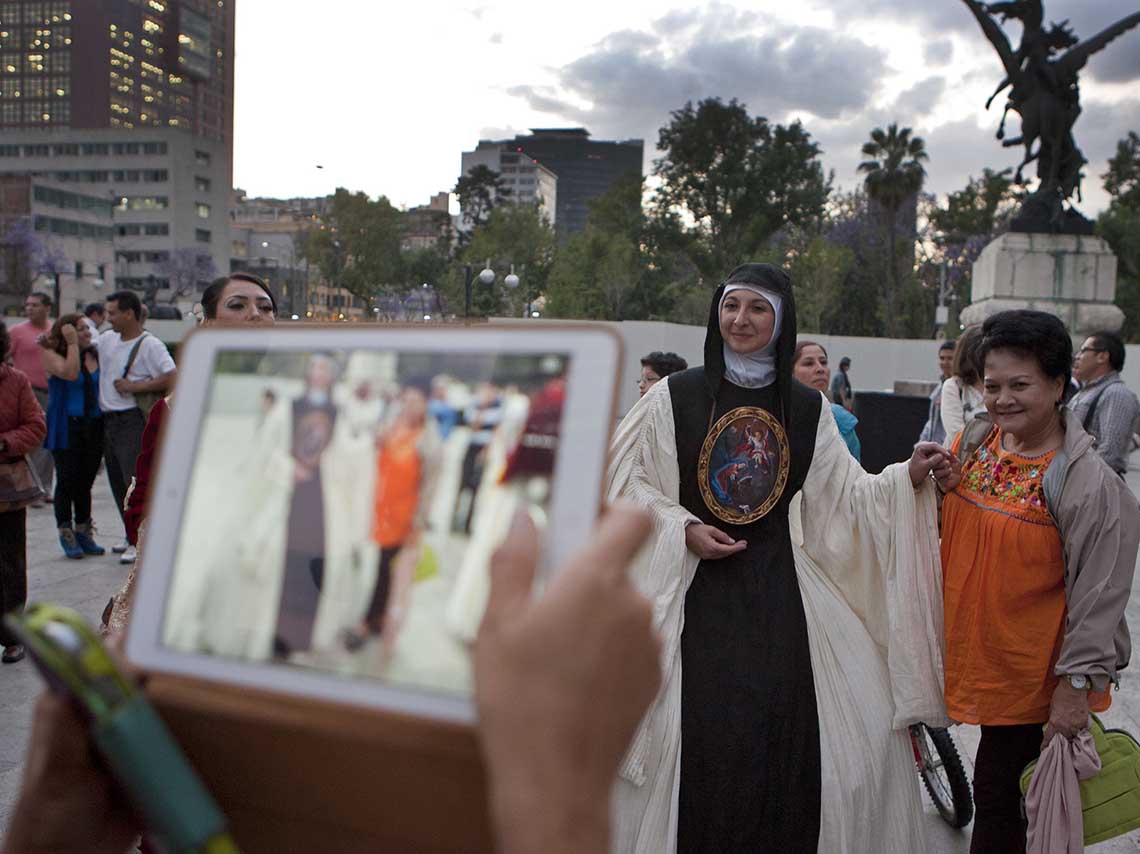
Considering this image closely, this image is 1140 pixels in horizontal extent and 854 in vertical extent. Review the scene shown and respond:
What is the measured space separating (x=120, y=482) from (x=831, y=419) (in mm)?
5677

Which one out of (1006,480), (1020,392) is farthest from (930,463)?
(1020,392)

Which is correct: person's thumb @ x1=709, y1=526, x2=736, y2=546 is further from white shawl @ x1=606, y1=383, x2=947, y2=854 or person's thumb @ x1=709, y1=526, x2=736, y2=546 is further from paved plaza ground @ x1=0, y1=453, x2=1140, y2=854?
paved plaza ground @ x1=0, y1=453, x2=1140, y2=854

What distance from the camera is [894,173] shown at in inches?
1620

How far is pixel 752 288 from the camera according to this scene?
2.90m

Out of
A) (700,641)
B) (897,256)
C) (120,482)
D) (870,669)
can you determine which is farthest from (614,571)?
→ (897,256)

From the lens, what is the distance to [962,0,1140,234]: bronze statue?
39.9 ft

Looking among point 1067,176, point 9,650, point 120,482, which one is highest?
point 1067,176

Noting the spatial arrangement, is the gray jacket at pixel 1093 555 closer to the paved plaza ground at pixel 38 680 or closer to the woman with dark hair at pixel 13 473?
the paved plaza ground at pixel 38 680

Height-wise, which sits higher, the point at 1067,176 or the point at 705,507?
the point at 1067,176

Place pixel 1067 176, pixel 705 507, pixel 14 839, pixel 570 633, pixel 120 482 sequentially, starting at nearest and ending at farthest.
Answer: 1. pixel 570 633
2. pixel 14 839
3. pixel 705 507
4. pixel 120 482
5. pixel 1067 176

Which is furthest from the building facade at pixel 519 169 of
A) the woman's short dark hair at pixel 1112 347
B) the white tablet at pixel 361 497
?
the white tablet at pixel 361 497

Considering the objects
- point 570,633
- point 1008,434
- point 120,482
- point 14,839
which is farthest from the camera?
point 120,482

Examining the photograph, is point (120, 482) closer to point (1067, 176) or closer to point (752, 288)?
point (752, 288)

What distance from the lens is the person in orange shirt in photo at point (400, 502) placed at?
0.71m
